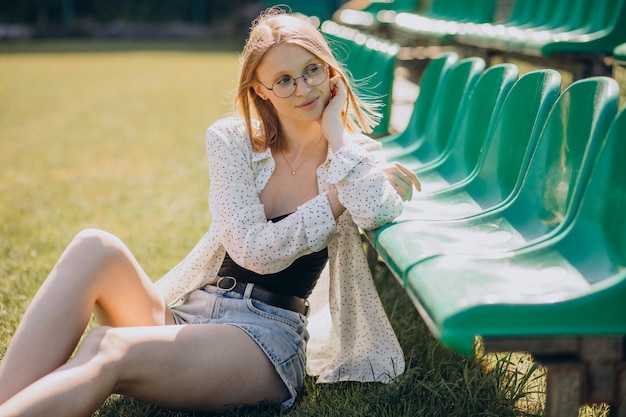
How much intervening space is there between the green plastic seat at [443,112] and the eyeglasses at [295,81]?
82 cm

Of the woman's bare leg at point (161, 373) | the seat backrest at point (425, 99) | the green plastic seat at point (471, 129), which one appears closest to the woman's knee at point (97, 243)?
the woman's bare leg at point (161, 373)

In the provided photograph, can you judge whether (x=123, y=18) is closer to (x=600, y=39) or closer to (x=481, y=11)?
(x=481, y=11)

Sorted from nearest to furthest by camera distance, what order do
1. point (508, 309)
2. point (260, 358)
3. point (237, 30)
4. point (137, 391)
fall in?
point (508, 309)
point (137, 391)
point (260, 358)
point (237, 30)

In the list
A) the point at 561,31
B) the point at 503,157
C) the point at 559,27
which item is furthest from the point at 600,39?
the point at 503,157

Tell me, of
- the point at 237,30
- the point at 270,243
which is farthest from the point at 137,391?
the point at 237,30

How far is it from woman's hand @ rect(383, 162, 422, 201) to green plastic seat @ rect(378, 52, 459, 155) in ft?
3.61

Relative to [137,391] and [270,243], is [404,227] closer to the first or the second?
[270,243]

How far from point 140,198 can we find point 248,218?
3437 mm

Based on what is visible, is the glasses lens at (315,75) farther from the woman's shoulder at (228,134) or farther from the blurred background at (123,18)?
the blurred background at (123,18)

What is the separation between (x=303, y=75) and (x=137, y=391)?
106cm

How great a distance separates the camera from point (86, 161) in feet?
23.6

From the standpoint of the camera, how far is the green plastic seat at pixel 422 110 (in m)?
3.63

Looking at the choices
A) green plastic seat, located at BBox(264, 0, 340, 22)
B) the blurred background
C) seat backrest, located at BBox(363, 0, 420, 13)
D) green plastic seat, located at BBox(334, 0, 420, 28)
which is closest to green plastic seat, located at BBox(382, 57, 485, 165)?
green plastic seat, located at BBox(334, 0, 420, 28)

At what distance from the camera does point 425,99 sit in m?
3.71
